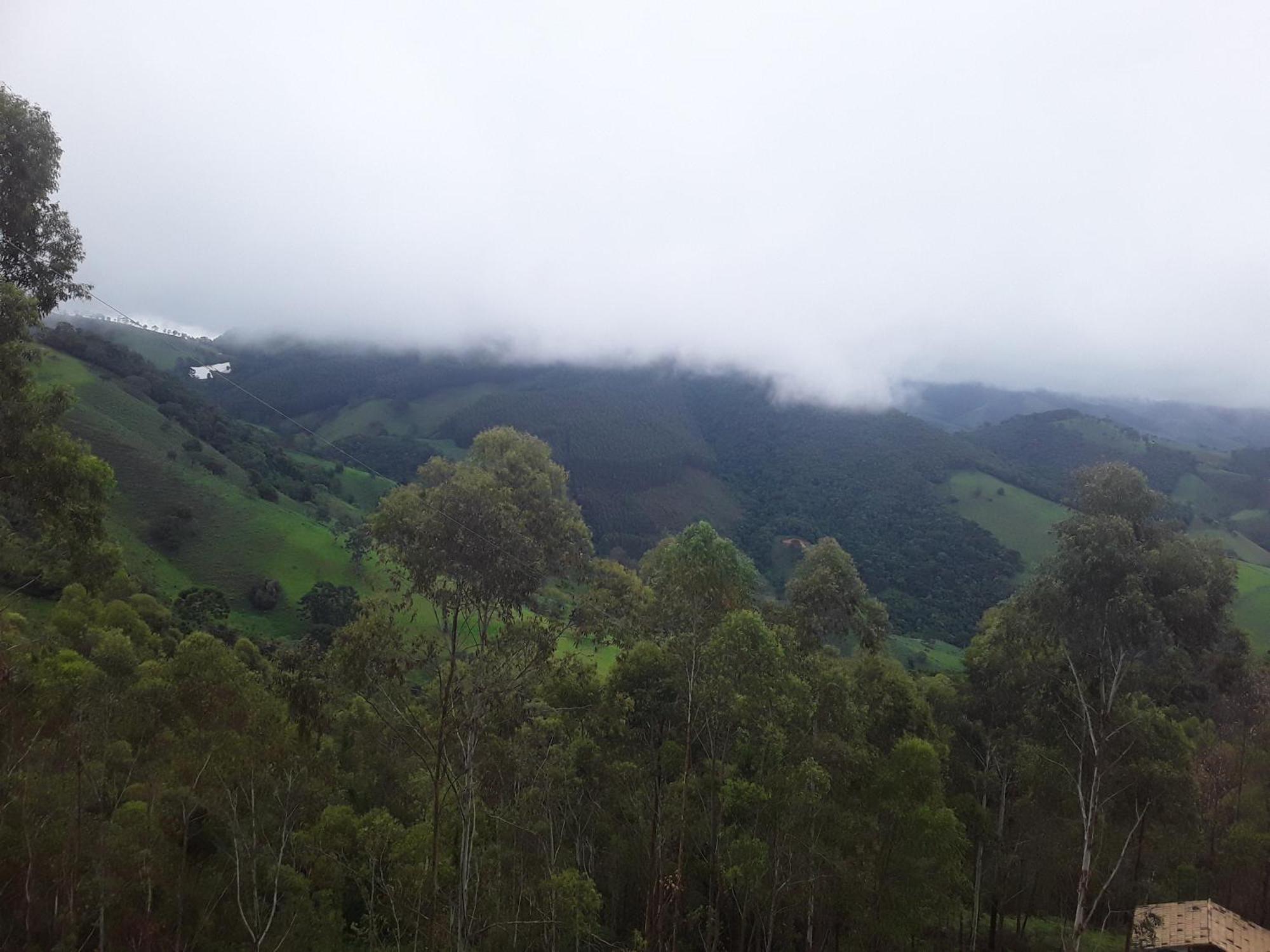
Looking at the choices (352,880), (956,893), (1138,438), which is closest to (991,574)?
(1138,438)

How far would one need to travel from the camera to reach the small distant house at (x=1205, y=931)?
77.6ft

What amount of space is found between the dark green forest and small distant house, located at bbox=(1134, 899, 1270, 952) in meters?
1.76

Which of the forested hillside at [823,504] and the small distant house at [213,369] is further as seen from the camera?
the forested hillside at [823,504]

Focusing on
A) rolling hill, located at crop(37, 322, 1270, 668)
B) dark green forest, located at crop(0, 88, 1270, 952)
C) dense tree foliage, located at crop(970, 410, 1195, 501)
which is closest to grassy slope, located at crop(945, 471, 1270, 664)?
rolling hill, located at crop(37, 322, 1270, 668)

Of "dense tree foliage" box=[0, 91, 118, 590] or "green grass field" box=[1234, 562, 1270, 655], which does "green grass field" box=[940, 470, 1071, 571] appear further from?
"dense tree foliage" box=[0, 91, 118, 590]

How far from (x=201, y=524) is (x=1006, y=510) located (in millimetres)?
140129

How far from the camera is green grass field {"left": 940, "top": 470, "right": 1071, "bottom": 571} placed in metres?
132

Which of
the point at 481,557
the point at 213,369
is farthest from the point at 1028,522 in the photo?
the point at 481,557

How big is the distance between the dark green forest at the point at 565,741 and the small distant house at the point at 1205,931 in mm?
1757

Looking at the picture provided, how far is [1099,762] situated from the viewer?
52.6 feet

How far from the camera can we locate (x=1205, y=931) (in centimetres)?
2416

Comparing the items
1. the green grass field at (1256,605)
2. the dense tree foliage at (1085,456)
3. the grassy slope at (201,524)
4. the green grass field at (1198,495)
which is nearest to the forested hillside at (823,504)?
the dense tree foliage at (1085,456)

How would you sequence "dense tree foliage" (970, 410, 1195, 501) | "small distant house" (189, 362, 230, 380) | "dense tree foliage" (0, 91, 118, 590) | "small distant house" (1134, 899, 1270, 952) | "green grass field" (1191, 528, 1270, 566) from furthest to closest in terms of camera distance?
1. "dense tree foliage" (970, 410, 1195, 501)
2. "green grass field" (1191, 528, 1270, 566)
3. "small distant house" (189, 362, 230, 380)
4. "small distant house" (1134, 899, 1270, 952)
5. "dense tree foliage" (0, 91, 118, 590)

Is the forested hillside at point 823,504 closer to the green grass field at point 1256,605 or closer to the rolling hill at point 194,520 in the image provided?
the green grass field at point 1256,605
